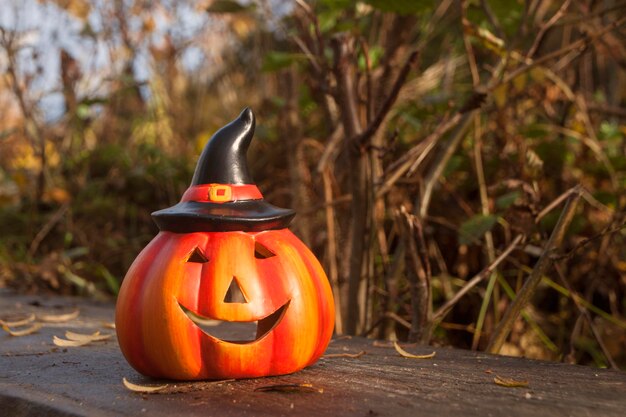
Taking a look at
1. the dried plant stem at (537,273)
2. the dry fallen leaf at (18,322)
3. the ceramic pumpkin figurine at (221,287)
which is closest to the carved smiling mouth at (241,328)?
the ceramic pumpkin figurine at (221,287)

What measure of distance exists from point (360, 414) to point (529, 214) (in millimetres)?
1057

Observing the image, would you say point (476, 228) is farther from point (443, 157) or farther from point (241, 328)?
point (241, 328)

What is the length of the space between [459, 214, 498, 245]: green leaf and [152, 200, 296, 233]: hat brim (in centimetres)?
106

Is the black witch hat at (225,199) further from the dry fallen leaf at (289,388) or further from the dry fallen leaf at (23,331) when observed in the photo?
the dry fallen leaf at (23,331)

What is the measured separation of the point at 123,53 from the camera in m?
4.98

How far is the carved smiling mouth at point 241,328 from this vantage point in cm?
150

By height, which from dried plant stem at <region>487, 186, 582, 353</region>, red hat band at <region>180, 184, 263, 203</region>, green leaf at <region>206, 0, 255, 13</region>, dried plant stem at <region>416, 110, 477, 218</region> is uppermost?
green leaf at <region>206, 0, 255, 13</region>

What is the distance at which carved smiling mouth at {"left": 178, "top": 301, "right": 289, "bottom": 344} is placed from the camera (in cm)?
150

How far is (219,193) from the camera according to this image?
1467 millimetres

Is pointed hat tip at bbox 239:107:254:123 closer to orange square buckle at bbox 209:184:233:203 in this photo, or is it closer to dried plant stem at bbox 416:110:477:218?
orange square buckle at bbox 209:184:233:203

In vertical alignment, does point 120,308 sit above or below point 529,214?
below

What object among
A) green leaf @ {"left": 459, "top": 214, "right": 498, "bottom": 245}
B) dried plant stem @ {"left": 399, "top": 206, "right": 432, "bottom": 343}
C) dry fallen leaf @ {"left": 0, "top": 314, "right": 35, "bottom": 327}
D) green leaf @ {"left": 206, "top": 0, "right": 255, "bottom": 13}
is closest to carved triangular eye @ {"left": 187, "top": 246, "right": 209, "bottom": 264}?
dried plant stem @ {"left": 399, "top": 206, "right": 432, "bottom": 343}

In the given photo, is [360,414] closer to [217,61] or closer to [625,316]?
[625,316]

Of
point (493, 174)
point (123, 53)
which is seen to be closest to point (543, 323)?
point (493, 174)
